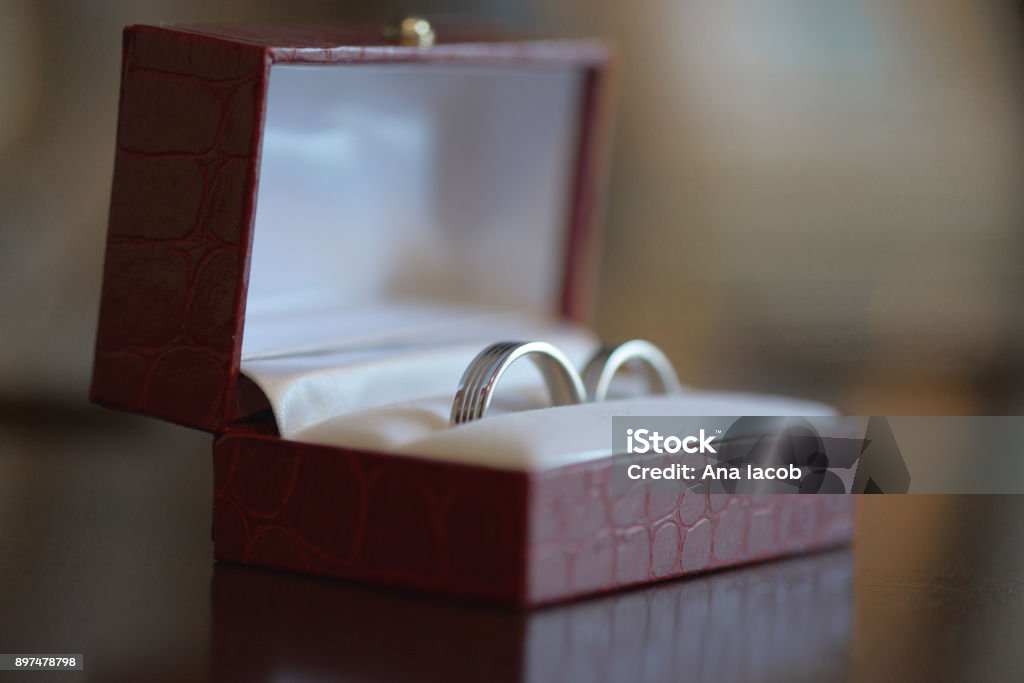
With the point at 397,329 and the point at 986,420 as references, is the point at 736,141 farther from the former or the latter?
the point at 397,329

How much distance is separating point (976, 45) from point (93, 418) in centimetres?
140

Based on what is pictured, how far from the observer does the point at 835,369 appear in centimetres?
162

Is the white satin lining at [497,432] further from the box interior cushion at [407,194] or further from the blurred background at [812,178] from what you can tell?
the blurred background at [812,178]

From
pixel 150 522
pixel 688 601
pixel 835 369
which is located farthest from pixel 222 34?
pixel 835 369

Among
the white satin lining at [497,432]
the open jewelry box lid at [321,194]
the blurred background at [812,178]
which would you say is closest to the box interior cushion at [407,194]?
the open jewelry box lid at [321,194]

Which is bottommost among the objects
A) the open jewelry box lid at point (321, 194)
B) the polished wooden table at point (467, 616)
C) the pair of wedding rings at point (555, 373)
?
the polished wooden table at point (467, 616)

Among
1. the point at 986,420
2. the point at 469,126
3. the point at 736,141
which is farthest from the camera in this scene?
the point at 736,141

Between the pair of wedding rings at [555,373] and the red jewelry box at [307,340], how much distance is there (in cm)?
8

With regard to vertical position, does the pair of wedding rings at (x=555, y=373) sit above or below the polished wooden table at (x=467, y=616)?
above

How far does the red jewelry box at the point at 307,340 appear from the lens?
0.70 m

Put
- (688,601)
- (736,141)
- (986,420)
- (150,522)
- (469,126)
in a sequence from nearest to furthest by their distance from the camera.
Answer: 1. (688,601)
2. (150,522)
3. (469,126)
4. (986,420)
5. (736,141)

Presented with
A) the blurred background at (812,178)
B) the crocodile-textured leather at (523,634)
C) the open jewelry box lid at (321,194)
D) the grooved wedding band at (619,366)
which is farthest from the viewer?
the blurred background at (812,178)

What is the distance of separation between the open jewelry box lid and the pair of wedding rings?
0.13 m

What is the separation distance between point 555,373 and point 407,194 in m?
0.33
